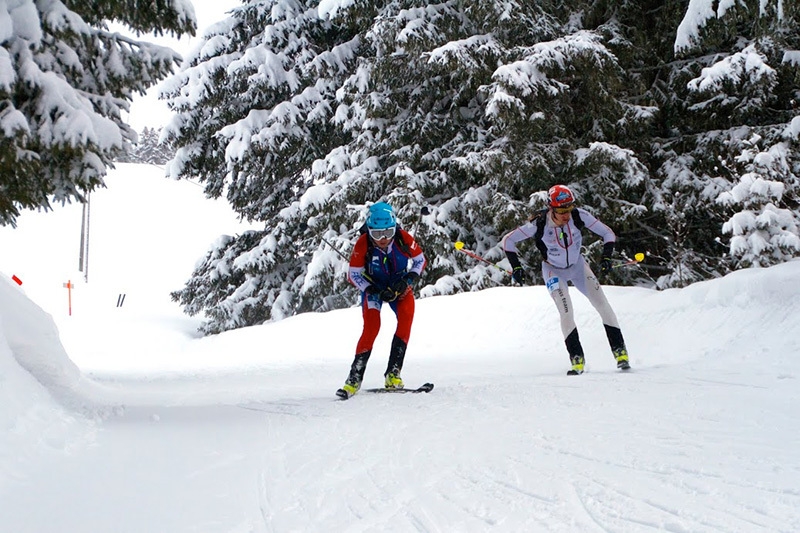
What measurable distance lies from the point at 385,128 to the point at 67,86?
37.8 ft

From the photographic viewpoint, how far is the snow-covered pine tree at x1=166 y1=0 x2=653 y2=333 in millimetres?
13320

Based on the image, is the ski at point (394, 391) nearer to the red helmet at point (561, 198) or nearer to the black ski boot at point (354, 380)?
the black ski boot at point (354, 380)

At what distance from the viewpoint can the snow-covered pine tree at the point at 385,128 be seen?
43.7ft

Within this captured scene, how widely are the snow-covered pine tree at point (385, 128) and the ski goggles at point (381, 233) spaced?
600 cm

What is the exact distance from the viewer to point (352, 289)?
17.9 meters

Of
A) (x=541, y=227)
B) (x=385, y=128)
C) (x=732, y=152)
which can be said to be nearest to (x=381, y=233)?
(x=541, y=227)

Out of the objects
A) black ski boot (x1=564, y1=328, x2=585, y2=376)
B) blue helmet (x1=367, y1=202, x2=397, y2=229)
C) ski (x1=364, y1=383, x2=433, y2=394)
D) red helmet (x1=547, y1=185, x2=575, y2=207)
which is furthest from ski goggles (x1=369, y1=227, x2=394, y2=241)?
black ski boot (x1=564, y1=328, x2=585, y2=376)

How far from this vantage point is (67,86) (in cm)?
589

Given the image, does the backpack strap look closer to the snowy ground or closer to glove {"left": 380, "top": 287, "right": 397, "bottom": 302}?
the snowy ground

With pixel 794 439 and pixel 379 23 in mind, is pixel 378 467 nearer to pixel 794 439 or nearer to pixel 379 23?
pixel 794 439

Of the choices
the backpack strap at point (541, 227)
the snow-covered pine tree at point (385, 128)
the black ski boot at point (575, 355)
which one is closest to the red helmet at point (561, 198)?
the backpack strap at point (541, 227)

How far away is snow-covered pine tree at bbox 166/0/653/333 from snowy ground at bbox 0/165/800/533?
3956 millimetres

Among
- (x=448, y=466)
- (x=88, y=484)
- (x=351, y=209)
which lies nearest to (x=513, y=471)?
(x=448, y=466)

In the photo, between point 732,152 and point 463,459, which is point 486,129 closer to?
point 732,152
